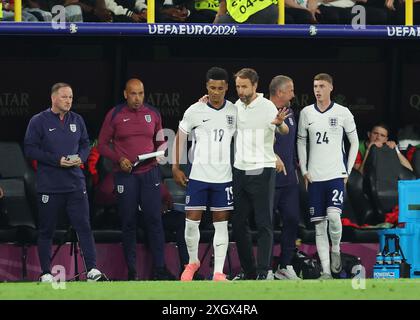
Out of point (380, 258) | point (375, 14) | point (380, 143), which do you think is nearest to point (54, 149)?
point (380, 258)

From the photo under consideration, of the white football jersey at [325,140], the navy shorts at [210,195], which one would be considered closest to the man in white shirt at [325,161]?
the white football jersey at [325,140]

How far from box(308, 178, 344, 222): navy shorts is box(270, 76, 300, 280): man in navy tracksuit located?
171mm

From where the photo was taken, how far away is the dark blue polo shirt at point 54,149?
1557cm

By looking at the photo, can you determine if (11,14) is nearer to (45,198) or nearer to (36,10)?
(36,10)

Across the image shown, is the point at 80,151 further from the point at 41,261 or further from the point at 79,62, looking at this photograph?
the point at 79,62

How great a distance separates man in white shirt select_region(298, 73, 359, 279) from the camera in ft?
52.1

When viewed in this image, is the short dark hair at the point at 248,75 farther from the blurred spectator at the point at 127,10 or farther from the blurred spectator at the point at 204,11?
the blurred spectator at the point at 127,10

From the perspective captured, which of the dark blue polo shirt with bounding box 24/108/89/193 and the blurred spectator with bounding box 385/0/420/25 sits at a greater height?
the blurred spectator with bounding box 385/0/420/25

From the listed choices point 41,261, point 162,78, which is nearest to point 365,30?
point 162,78

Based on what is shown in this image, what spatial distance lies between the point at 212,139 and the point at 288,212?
133cm

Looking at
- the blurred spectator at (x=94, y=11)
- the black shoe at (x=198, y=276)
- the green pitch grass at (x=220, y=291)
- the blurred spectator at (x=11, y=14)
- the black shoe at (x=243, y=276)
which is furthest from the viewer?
the blurred spectator at (x=94, y=11)

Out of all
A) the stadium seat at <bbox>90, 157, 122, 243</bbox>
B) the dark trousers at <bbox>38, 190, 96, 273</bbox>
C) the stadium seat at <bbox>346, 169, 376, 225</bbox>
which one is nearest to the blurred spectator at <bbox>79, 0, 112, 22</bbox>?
the stadium seat at <bbox>90, 157, 122, 243</bbox>

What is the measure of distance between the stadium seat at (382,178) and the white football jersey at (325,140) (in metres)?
1.63

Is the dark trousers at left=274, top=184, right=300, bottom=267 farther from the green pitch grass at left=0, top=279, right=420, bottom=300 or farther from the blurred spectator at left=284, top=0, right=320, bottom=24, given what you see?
the blurred spectator at left=284, top=0, right=320, bottom=24
